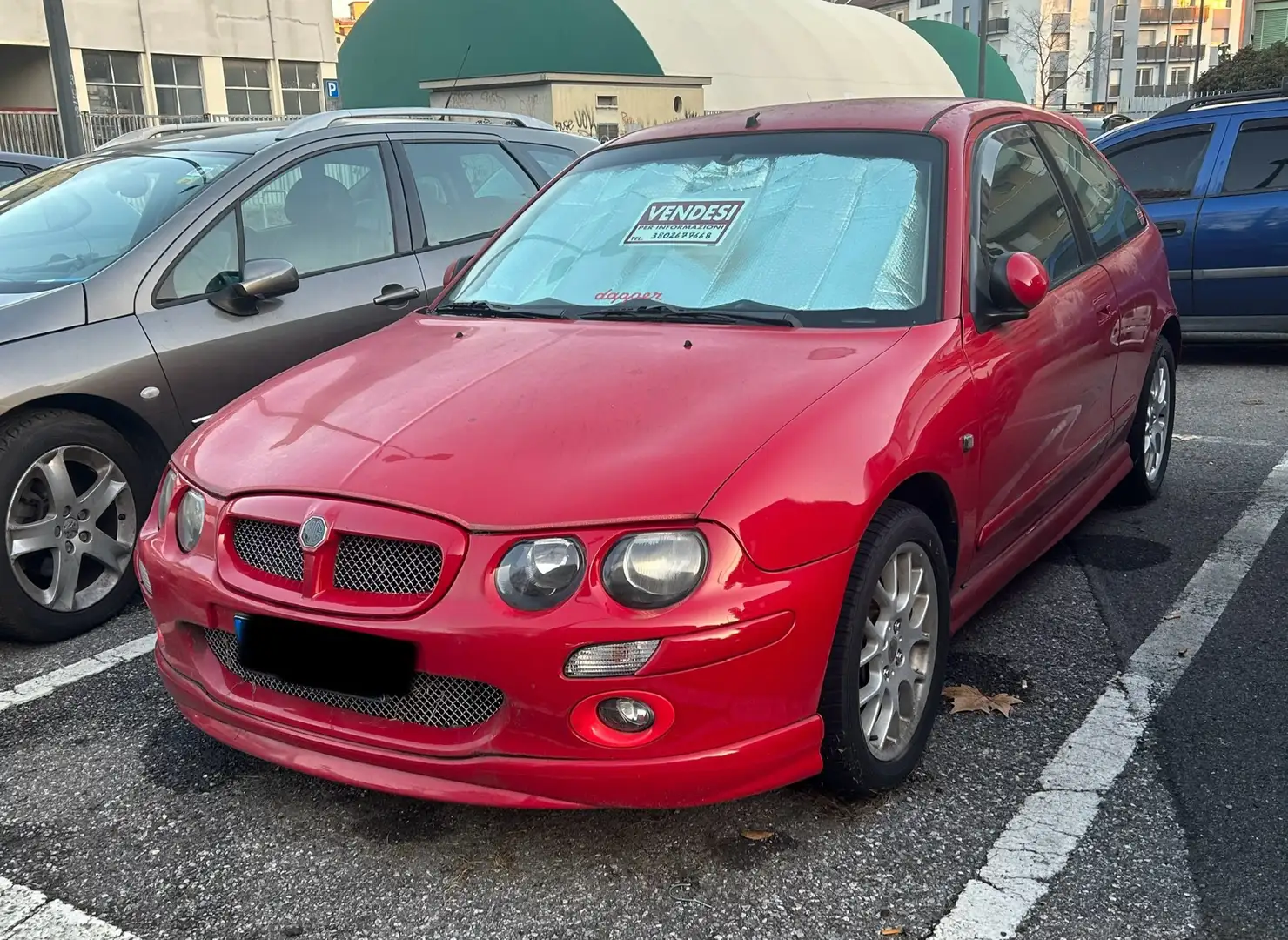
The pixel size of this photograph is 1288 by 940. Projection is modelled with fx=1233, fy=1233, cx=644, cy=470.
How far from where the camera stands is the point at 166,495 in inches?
124

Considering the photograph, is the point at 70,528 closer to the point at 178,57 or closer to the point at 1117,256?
the point at 1117,256

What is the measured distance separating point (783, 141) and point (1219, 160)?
5453 mm

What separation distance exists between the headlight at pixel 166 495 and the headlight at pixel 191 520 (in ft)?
0.27

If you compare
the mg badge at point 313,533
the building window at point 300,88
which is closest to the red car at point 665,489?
the mg badge at point 313,533

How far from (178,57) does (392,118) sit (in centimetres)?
3117

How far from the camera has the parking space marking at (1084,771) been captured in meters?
2.56

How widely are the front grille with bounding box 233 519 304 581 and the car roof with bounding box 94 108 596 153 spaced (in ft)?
8.89

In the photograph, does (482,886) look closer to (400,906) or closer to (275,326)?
(400,906)

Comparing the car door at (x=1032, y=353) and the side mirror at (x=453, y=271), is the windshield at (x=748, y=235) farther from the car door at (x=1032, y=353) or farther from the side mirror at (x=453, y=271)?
the car door at (x=1032, y=353)

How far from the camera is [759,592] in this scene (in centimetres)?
253

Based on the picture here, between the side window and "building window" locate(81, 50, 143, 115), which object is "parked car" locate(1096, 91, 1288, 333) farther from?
"building window" locate(81, 50, 143, 115)

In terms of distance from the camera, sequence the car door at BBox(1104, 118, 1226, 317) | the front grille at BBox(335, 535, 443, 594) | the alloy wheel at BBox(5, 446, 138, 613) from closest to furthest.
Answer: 1. the front grille at BBox(335, 535, 443, 594)
2. the alloy wheel at BBox(5, 446, 138, 613)
3. the car door at BBox(1104, 118, 1226, 317)

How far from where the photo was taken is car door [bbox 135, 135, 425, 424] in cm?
448

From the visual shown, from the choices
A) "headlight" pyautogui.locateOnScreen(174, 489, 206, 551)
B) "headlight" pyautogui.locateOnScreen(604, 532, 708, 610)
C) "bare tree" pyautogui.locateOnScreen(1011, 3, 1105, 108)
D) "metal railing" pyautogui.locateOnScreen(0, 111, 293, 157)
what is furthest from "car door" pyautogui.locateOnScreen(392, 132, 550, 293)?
"bare tree" pyautogui.locateOnScreen(1011, 3, 1105, 108)
